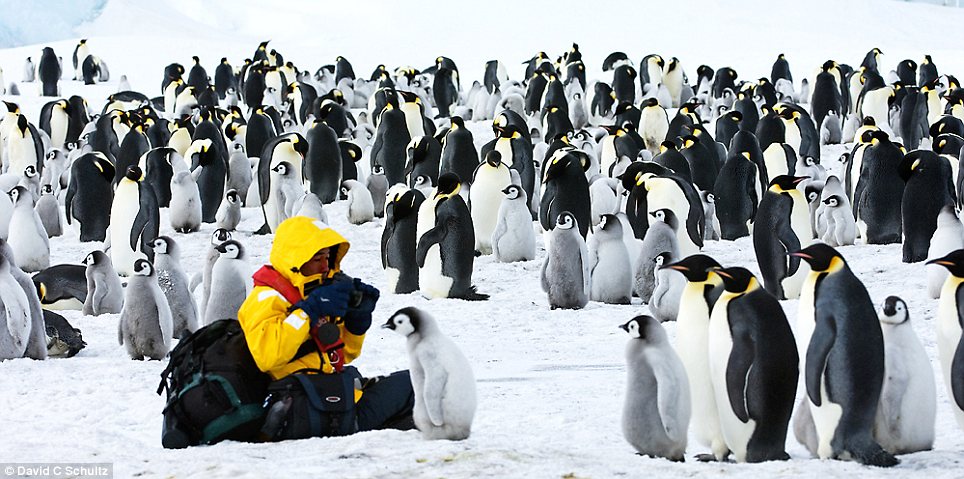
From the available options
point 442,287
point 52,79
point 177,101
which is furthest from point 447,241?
point 52,79

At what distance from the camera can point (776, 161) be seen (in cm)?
1290

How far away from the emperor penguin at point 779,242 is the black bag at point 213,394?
4.47 meters

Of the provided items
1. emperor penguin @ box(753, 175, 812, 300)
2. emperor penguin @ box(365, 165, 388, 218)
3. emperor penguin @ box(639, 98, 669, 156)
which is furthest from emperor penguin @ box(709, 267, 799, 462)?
emperor penguin @ box(639, 98, 669, 156)

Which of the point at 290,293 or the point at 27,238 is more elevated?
the point at 27,238

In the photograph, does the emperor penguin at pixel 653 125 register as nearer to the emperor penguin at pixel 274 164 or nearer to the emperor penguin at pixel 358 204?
the emperor penguin at pixel 274 164

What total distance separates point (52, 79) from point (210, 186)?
41.6 feet

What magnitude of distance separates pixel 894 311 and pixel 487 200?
21.0 ft

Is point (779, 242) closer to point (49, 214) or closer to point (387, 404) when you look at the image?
point (387, 404)

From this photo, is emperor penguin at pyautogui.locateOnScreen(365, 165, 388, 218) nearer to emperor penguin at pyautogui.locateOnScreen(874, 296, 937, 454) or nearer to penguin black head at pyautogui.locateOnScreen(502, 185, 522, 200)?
penguin black head at pyautogui.locateOnScreen(502, 185, 522, 200)

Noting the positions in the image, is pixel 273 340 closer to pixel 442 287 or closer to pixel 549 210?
pixel 442 287

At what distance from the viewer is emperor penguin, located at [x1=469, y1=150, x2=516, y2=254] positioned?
10141 mm

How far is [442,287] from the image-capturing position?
8.27 m

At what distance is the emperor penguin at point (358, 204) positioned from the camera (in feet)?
37.6

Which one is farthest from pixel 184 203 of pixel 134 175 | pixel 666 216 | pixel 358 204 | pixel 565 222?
pixel 666 216
